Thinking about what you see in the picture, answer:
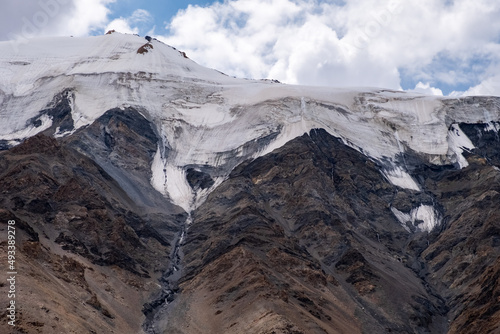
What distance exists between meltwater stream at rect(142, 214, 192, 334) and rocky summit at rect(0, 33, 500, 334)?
0.41m

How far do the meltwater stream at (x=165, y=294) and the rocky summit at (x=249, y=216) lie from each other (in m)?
0.41

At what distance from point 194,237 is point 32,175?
3176cm

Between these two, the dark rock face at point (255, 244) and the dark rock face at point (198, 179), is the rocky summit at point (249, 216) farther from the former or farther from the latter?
the dark rock face at point (198, 179)

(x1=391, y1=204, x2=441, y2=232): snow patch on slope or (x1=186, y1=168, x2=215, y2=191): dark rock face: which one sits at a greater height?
(x1=186, y1=168, x2=215, y2=191): dark rock face

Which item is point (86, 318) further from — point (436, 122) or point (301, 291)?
point (436, 122)

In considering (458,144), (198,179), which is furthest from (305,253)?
(458,144)

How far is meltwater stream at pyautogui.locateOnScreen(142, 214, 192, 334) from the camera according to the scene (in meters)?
94.7

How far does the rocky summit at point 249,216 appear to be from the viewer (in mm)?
94438

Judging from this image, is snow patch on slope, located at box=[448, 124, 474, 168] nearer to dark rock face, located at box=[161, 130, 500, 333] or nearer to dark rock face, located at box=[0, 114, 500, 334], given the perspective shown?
dark rock face, located at box=[0, 114, 500, 334]

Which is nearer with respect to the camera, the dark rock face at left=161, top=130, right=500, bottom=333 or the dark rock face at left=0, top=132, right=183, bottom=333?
the dark rock face at left=0, top=132, right=183, bottom=333

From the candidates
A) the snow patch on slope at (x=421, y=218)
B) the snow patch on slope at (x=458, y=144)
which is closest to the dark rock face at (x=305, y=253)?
the snow patch on slope at (x=421, y=218)

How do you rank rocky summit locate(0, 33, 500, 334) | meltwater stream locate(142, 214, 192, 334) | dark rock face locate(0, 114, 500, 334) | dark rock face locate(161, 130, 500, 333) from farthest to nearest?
dark rock face locate(161, 130, 500, 333) < meltwater stream locate(142, 214, 192, 334) < rocky summit locate(0, 33, 500, 334) < dark rock face locate(0, 114, 500, 334)

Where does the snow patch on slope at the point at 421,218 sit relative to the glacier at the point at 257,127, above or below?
below

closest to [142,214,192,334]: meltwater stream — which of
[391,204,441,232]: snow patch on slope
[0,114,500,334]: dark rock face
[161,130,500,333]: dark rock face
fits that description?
[0,114,500,334]: dark rock face
